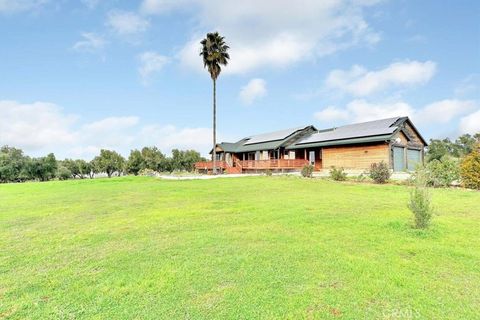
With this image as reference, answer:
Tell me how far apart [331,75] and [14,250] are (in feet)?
82.3

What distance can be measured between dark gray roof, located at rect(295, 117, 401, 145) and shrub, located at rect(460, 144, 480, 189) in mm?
9102

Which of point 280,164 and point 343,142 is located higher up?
point 343,142

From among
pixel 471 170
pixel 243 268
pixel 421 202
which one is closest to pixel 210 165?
pixel 471 170

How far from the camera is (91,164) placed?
66062mm

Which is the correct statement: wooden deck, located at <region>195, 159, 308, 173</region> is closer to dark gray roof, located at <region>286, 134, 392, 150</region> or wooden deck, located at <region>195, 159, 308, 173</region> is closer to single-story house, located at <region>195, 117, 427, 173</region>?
single-story house, located at <region>195, 117, 427, 173</region>

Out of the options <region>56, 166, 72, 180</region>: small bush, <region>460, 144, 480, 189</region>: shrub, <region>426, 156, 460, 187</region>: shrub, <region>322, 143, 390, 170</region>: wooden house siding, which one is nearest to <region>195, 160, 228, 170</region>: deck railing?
<region>322, 143, 390, 170</region>: wooden house siding

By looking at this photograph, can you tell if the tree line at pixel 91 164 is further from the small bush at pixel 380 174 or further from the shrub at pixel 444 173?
the shrub at pixel 444 173

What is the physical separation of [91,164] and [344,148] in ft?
196

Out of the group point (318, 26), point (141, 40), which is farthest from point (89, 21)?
point (318, 26)

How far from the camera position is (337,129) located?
32750mm

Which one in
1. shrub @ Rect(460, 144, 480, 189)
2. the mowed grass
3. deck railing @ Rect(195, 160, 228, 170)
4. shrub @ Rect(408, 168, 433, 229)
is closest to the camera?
the mowed grass

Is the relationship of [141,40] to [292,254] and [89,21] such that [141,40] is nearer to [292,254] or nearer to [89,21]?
[89,21]

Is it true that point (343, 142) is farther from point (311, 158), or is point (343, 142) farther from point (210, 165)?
point (210, 165)

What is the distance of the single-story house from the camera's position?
25094 mm
